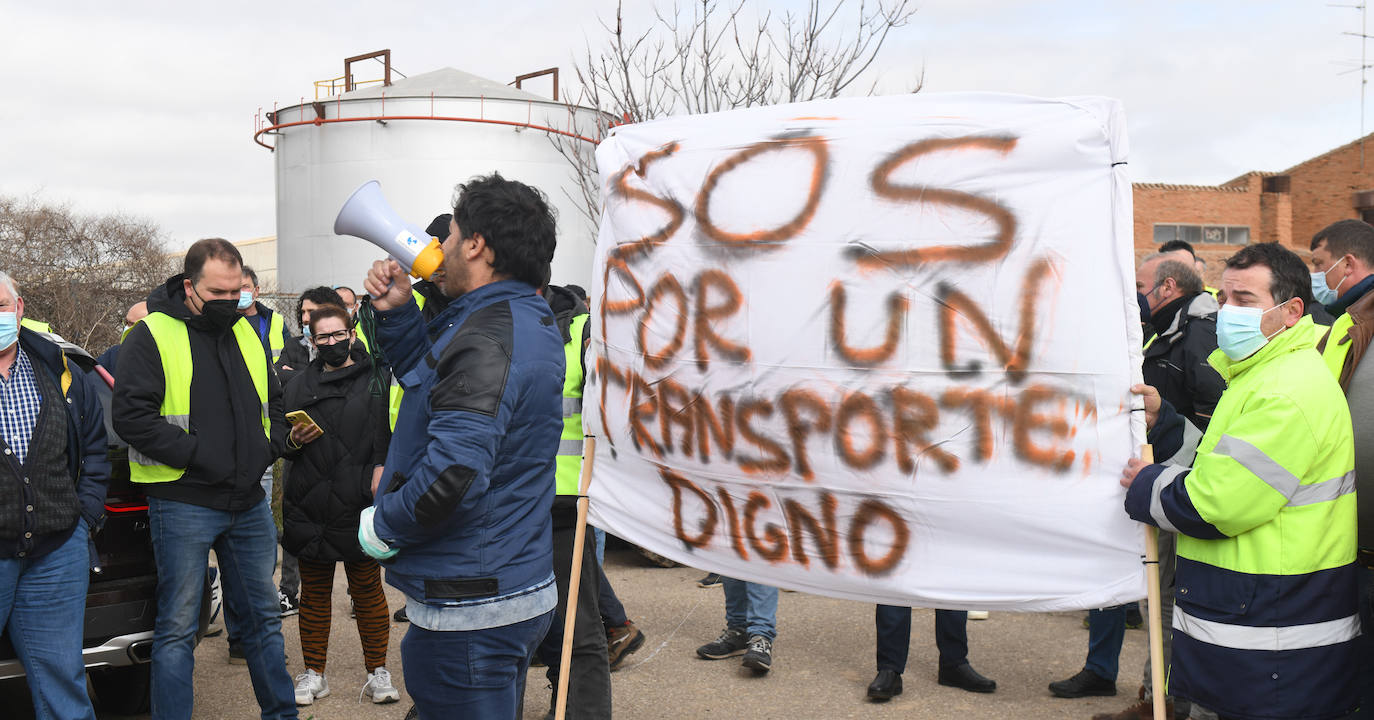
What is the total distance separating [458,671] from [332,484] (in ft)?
8.40

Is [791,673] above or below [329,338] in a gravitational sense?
below

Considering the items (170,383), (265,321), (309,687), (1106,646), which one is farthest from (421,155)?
(1106,646)

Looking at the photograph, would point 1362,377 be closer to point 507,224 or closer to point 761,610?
point 507,224

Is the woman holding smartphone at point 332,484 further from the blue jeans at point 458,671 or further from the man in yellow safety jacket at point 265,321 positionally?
the blue jeans at point 458,671

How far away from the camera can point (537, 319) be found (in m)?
2.96

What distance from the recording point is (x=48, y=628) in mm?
3775

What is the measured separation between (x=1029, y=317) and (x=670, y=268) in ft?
3.87

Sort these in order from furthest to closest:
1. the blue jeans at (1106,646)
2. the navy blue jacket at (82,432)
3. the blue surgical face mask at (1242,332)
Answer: the blue jeans at (1106,646), the navy blue jacket at (82,432), the blue surgical face mask at (1242,332)

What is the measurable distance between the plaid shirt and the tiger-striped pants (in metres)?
1.60

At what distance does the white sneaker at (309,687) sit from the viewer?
5.09 metres

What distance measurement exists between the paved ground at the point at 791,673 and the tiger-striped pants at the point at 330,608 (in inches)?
9.1

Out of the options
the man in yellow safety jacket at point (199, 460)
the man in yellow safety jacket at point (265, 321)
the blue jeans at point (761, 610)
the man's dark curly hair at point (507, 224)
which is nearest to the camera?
the man's dark curly hair at point (507, 224)

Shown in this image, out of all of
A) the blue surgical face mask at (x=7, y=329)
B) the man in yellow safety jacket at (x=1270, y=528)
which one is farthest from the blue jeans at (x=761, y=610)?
the blue surgical face mask at (x=7, y=329)

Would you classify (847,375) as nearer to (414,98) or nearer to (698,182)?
(698,182)
